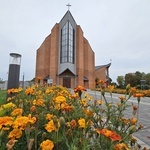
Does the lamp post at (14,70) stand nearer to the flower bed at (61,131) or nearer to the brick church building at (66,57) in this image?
the flower bed at (61,131)

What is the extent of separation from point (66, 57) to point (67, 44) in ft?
6.94

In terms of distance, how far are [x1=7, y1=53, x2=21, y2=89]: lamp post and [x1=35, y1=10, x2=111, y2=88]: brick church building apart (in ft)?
83.6

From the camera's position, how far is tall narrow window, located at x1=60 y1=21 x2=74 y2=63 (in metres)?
31.0

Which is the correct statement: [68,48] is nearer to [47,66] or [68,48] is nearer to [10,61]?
[47,66]

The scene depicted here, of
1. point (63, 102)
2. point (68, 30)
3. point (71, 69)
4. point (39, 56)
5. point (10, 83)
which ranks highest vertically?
point (68, 30)

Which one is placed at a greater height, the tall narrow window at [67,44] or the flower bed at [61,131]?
the tall narrow window at [67,44]

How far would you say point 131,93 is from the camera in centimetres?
167

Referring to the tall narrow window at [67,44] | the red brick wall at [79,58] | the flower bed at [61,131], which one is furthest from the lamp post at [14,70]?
the red brick wall at [79,58]

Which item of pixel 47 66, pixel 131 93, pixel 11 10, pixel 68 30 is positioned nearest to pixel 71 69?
pixel 47 66

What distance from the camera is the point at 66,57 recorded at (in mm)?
31000

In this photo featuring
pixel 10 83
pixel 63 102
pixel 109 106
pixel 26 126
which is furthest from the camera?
pixel 10 83

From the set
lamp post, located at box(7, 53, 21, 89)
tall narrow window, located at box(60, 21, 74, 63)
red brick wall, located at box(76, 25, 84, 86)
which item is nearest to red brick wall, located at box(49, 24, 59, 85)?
tall narrow window, located at box(60, 21, 74, 63)

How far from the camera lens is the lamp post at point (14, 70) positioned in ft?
14.2

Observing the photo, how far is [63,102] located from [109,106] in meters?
0.48
